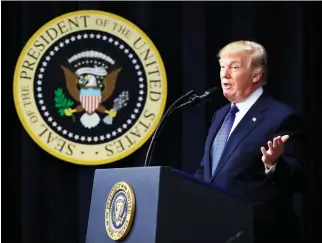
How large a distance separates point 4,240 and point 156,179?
167 centimetres

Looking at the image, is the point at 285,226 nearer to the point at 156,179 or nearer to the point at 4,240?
the point at 156,179

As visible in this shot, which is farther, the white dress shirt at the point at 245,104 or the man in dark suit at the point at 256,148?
the white dress shirt at the point at 245,104

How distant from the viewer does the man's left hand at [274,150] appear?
176 cm

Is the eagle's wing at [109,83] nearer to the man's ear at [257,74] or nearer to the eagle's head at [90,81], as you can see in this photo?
the eagle's head at [90,81]

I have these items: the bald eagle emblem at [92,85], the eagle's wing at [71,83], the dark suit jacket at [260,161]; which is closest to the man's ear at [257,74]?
the dark suit jacket at [260,161]

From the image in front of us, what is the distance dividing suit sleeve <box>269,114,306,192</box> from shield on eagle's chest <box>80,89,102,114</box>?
1.28 metres

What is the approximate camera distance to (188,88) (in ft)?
10.4

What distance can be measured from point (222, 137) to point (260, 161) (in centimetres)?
17

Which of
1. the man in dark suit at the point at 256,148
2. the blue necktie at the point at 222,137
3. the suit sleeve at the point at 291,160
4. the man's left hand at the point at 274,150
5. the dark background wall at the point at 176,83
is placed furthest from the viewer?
the dark background wall at the point at 176,83

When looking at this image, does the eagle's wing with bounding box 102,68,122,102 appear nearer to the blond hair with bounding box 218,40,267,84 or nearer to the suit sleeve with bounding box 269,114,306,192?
the blond hair with bounding box 218,40,267,84

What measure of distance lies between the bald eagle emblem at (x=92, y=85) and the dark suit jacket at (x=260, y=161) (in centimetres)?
110

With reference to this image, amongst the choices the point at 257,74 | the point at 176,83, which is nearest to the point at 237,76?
the point at 257,74

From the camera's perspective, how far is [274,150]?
178 centimetres

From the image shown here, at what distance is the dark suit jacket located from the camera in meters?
2.02
